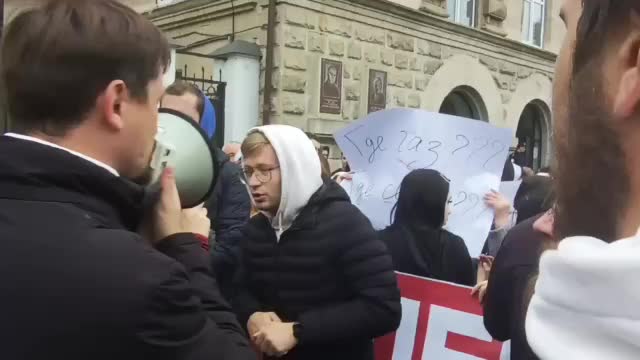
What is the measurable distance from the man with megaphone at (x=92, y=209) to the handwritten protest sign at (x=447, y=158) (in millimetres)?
2770

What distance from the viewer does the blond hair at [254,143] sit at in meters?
2.76

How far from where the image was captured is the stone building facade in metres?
9.47

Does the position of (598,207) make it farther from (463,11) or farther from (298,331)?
(463,11)

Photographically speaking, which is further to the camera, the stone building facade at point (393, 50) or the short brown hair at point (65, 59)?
the stone building facade at point (393, 50)

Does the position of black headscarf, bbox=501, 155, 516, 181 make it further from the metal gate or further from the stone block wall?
the metal gate

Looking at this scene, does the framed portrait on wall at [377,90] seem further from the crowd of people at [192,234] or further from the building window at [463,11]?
the crowd of people at [192,234]

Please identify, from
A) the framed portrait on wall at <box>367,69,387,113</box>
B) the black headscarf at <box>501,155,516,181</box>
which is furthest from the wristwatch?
the framed portrait on wall at <box>367,69,387,113</box>

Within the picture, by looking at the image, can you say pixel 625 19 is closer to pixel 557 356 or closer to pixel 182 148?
pixel 557 356

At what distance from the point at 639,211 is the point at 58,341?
32.7 inches

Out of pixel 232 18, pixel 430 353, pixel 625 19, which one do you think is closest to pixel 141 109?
pixel 625 19

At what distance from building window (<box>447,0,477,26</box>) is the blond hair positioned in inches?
408

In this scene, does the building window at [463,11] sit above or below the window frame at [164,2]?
above

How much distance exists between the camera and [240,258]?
9.35 feet

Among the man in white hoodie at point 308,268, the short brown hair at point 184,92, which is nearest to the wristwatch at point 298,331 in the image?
the man in white hoodie at point 308,268
